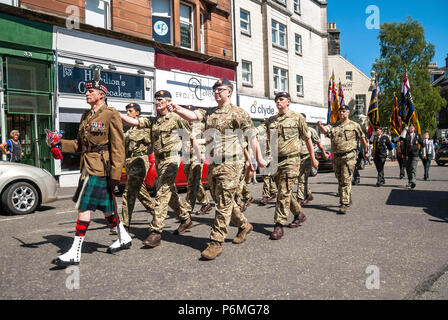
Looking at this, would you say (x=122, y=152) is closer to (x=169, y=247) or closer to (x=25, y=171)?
(x=169, y=247)

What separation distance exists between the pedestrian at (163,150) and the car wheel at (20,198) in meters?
4.04

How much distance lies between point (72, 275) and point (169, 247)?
4.44ft

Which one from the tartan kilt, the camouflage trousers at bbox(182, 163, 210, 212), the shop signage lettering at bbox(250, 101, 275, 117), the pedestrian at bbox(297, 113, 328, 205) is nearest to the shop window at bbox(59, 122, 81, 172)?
the camouflage trousers at bbox(182, 163, 210, 212)

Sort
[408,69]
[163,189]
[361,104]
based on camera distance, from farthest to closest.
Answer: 1. [361,104]
2. [408,69]
3. [163,189]

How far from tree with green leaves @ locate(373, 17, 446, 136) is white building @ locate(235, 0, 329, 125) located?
38.2ft

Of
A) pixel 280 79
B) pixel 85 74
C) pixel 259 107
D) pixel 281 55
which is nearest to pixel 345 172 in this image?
pixel 85 74

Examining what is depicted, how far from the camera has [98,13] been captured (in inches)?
623

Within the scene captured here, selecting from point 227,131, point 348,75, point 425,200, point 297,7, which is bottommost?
point 425,200

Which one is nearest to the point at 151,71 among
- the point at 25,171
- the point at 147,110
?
the point at 147,110

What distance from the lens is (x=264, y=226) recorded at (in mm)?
6336

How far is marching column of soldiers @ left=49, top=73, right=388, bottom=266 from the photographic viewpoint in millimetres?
4445

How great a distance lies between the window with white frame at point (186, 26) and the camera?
1948 centimetres

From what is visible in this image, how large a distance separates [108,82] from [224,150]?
1241 centimetres

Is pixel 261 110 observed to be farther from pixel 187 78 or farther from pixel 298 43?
pixel 298 43
